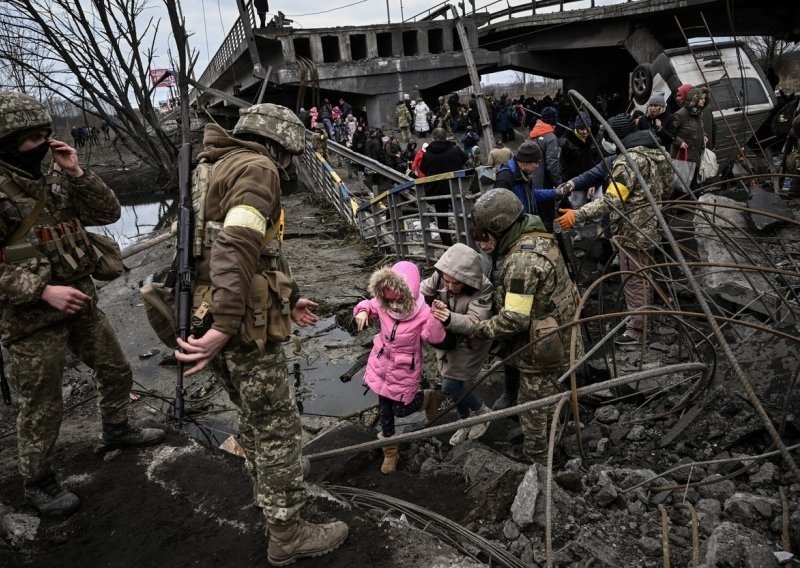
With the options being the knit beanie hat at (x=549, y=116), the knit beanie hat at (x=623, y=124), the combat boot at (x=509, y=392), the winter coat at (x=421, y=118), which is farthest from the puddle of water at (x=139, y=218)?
the knit beanie hat at (x=623, y=124)

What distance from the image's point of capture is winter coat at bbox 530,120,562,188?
5.57 meters

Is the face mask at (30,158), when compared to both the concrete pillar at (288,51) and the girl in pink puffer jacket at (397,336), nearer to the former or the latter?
the girl in pink puffer jacket at (397,336)

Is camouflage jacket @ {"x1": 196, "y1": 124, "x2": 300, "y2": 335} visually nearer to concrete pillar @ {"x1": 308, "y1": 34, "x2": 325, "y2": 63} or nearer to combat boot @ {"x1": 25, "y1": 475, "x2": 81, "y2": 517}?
combat boot @ {"x1": 25, "y1": 475, "x2": 81, "y2": 517}

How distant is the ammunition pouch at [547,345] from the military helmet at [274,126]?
1698 mm

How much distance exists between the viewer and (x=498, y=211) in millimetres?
3012

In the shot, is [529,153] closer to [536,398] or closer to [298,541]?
[536,398]

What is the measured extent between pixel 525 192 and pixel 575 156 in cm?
174

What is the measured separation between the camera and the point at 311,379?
16.6 feet

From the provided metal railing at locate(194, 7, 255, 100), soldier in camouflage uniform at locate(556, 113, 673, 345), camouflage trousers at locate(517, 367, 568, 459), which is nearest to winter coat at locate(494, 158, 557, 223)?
soldier in camouflage uniform at locate(556, 113, 673, 345)

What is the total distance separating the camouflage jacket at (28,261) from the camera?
8.02 ft

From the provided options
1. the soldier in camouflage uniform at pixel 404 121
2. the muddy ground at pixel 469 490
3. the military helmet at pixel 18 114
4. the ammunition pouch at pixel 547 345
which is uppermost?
the soldier in camouflage uniform at pixel 404 121

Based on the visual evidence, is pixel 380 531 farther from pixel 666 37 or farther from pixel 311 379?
pixel 666 37

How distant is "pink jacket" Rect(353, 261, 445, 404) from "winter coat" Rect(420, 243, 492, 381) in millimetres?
168

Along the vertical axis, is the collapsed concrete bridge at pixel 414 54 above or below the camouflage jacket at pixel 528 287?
above
